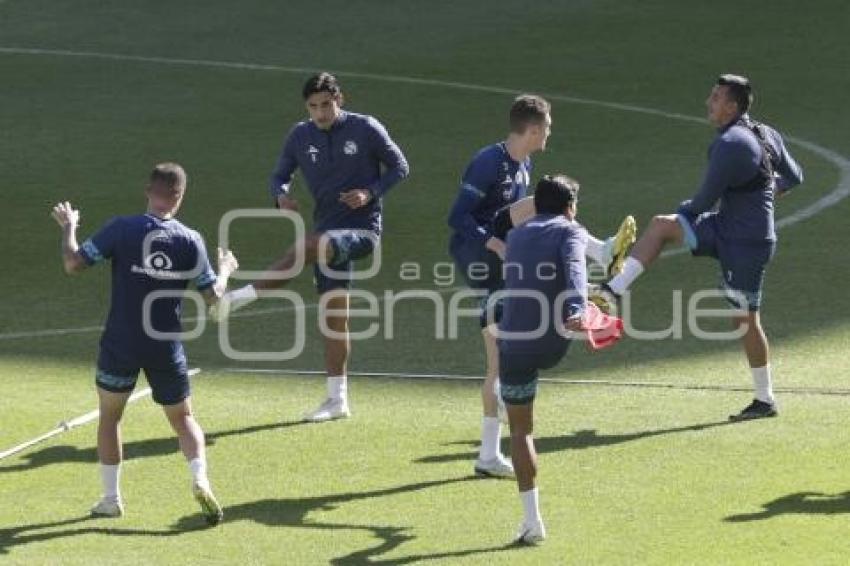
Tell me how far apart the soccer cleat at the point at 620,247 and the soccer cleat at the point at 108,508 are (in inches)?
149

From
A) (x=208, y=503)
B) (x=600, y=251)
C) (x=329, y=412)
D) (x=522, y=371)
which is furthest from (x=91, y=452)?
(x=600, y=251)

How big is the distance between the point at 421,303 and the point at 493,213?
4.42 m

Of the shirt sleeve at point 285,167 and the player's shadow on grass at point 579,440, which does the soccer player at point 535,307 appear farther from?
the shirt sleeve at point 285,167

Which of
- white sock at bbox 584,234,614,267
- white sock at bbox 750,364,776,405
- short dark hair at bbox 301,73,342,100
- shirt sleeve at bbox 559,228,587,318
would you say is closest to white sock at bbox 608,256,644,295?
white sock at bbox 584,234,614,267

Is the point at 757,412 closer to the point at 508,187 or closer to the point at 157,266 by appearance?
the point at 508,187

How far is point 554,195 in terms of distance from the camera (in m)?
11.1

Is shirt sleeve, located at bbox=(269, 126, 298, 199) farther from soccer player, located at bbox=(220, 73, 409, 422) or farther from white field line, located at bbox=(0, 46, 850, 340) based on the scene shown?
white field line, located at bbox=(0, 46, 850, 340)

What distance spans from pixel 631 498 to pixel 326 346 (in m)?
3.01

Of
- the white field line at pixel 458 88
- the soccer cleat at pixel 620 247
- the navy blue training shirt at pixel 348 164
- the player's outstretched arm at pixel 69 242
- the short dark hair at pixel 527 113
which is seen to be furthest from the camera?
the white field line at pixel 458 88

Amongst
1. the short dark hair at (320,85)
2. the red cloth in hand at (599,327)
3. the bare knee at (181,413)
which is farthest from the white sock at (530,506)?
the short dark hair at (320,85)

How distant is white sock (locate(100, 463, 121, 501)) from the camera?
38.4ft

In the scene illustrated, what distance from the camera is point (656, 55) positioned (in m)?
28.4

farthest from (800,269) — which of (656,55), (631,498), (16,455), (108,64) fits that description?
(108,64)

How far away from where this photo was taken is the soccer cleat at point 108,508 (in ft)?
38.3
